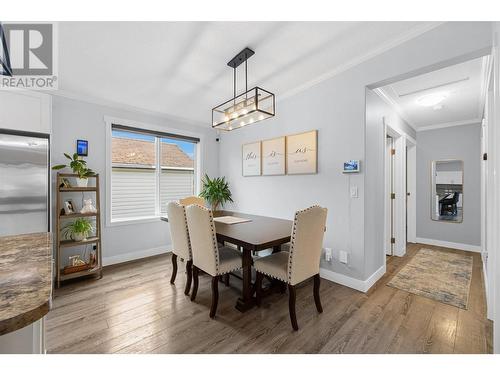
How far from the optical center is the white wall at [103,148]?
9.60 ft

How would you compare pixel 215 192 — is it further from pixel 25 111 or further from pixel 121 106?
pixel 25 111

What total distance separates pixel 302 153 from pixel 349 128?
0.68 metres

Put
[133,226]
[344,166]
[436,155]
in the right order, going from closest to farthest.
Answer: [344,166] < [133,226] < [436,155]

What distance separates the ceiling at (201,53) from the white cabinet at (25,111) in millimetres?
376

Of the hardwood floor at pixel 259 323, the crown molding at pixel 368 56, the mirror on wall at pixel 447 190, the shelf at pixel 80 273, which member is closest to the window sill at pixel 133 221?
the shelf at pixel 80 273

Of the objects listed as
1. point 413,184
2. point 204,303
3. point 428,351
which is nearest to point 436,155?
point 413,184

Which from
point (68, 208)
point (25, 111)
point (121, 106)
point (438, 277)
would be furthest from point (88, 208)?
point (438, 277)

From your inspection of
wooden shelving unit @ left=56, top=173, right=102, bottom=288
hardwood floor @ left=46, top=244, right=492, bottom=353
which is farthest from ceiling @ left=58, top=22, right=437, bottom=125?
hardwood floor @ left=46, top=244, right=492, bottom=353

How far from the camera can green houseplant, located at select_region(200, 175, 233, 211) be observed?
13.8 feet

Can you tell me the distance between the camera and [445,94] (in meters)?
2.97

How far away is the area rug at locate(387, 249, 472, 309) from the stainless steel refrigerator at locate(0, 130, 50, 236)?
13.9 ft
